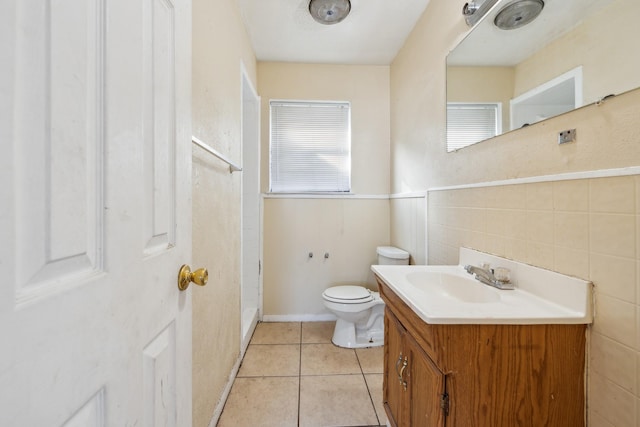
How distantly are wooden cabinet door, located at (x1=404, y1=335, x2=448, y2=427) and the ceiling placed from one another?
207 cm

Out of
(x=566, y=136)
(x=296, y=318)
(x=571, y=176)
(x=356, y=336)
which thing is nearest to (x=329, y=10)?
(x=566, y=136)

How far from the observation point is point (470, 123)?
4.56 ft

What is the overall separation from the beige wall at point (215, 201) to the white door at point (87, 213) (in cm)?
57

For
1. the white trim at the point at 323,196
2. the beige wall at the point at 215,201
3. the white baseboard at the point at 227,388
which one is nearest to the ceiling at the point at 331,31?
the beige wall at the point at 215,201

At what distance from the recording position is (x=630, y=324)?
72cm

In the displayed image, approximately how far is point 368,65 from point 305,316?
2467 millimetres

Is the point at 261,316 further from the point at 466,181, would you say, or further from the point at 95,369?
the point at 95,369

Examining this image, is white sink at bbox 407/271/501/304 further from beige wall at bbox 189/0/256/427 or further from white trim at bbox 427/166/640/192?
beige wall at bbox 189/0/256/427

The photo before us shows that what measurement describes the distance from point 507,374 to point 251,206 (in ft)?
7.03

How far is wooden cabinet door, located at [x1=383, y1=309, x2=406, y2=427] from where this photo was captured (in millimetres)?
1125

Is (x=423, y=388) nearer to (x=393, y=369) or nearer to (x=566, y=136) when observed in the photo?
(x=393, y=369)

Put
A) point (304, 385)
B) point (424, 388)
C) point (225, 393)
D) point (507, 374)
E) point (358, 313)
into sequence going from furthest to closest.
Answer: point (358, 313) → point (304, 385) → point (225, 393) → point (424, 388) → point (507, 374)

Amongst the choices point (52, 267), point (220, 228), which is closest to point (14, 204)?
point (52, 267)

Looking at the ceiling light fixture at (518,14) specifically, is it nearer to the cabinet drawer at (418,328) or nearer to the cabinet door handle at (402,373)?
the cabinet drawer at (418,328)
